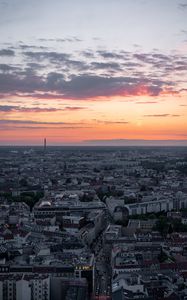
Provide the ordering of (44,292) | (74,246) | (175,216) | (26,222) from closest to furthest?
1. (44,292)
2. (74,246)
3. (26,222)
4. (175,216)

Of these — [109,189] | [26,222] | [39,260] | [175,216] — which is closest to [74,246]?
[39,260]

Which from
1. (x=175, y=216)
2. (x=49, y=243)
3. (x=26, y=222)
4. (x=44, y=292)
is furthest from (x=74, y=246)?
(x=175, y=216)

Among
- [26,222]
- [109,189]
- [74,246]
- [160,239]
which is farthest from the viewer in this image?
[109,189]

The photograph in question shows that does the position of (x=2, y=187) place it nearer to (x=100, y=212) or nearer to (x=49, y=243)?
(x=100, y=212)

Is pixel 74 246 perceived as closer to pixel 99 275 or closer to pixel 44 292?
pixel 99 275

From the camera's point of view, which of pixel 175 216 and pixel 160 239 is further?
pixel 175 216

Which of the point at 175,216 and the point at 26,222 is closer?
the point at 26,222

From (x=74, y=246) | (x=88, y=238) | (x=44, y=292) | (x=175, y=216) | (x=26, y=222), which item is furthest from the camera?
(x=175, y=216)

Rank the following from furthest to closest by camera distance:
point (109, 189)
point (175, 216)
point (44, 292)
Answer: point (109, 189), point (175, 216), point (44, 292)
